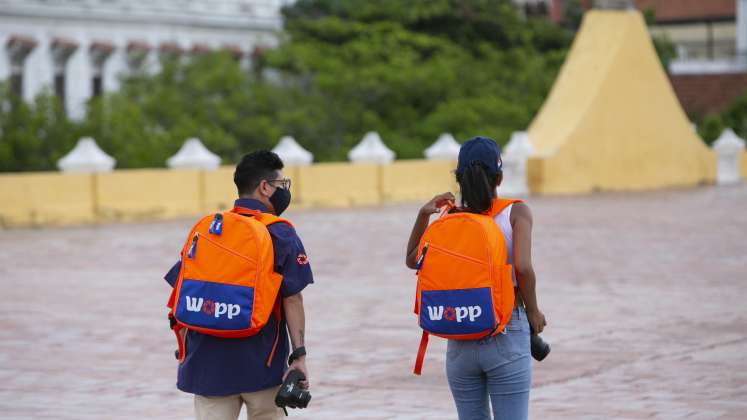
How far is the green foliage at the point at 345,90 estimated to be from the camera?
3269cm

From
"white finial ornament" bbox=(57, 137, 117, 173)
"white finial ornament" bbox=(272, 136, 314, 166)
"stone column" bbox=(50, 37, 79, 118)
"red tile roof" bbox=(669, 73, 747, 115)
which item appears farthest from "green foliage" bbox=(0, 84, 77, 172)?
"red tile roof" bbox=(669, 73, 747, 115)

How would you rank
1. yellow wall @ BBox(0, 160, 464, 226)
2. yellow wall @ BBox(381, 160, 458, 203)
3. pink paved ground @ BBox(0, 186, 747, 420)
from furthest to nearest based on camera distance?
yellow wall @ BBox(381, 160, 458, 203) → yellow wall @ BBox(0, 160, 464, 226) → pink paved ground @ BBox(0, 186, 747, 420)

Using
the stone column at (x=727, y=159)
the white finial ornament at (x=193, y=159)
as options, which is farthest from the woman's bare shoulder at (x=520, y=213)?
the stone column at (x=727, y=159)

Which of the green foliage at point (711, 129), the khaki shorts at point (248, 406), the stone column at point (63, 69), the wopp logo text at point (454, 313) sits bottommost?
the green foliage at point (711, 129)

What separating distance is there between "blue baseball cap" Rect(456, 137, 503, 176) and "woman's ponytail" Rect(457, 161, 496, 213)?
0.02 m

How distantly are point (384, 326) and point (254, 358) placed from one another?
236 inches

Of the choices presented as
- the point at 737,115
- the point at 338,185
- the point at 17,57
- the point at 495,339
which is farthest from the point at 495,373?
the point at 737,115

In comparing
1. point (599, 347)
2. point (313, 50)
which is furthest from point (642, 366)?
point (313, 50)

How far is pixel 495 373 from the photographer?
18.0ft

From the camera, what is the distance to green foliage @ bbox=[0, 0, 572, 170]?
107ft

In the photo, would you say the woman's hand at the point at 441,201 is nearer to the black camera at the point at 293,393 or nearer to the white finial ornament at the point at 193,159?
the black camera at the point at 293,393

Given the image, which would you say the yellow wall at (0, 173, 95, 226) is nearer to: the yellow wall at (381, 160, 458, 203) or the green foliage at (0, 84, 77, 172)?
the yellow wall at (381, 160, 458, 203)

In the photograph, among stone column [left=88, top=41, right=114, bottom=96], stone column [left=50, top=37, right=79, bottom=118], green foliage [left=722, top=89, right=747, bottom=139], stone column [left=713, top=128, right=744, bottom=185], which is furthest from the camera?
green foliage [left=722, top=89, right=747, bottom=139]

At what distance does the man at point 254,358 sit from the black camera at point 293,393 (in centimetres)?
4
